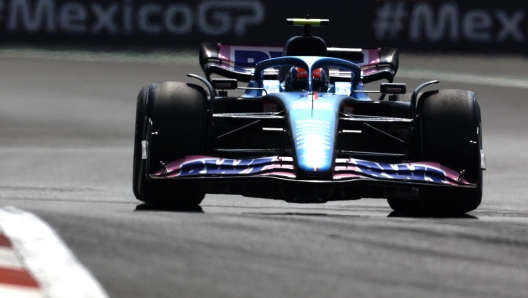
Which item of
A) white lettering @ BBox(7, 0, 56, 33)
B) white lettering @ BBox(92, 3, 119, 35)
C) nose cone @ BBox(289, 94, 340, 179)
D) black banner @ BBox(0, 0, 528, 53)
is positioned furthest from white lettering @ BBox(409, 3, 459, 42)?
nose cone @ BBox(289, 94, 340, 179)

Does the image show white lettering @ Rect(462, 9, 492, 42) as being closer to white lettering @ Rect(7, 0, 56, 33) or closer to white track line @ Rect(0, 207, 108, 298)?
white lettering @ Rect(7, 0, 56, 33)

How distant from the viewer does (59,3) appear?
18328mm

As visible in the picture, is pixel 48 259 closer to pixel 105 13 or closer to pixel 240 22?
pixel 240 22

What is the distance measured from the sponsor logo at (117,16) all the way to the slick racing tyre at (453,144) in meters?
10.1

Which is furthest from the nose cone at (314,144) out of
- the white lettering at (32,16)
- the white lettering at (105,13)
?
the white lettering at (32,16)

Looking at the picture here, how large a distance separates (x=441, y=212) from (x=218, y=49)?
11.5 ft

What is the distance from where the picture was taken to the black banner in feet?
59.6

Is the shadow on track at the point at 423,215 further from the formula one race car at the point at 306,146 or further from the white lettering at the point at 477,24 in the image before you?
the white lettering at the point at 477,24

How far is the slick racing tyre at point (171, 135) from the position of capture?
26.3 ft

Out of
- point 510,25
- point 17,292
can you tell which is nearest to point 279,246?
point 17,292

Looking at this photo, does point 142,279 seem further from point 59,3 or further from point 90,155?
point 59,3

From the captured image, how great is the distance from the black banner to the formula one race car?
8941mm

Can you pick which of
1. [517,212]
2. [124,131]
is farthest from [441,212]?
[124,131]

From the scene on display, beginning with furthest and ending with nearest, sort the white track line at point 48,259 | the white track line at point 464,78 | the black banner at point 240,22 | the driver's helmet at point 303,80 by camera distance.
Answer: the black banner at point 240,22 < the white track line at point 464,78 < the driver's helmet at point 303,80 < the white track line at point 48,259
